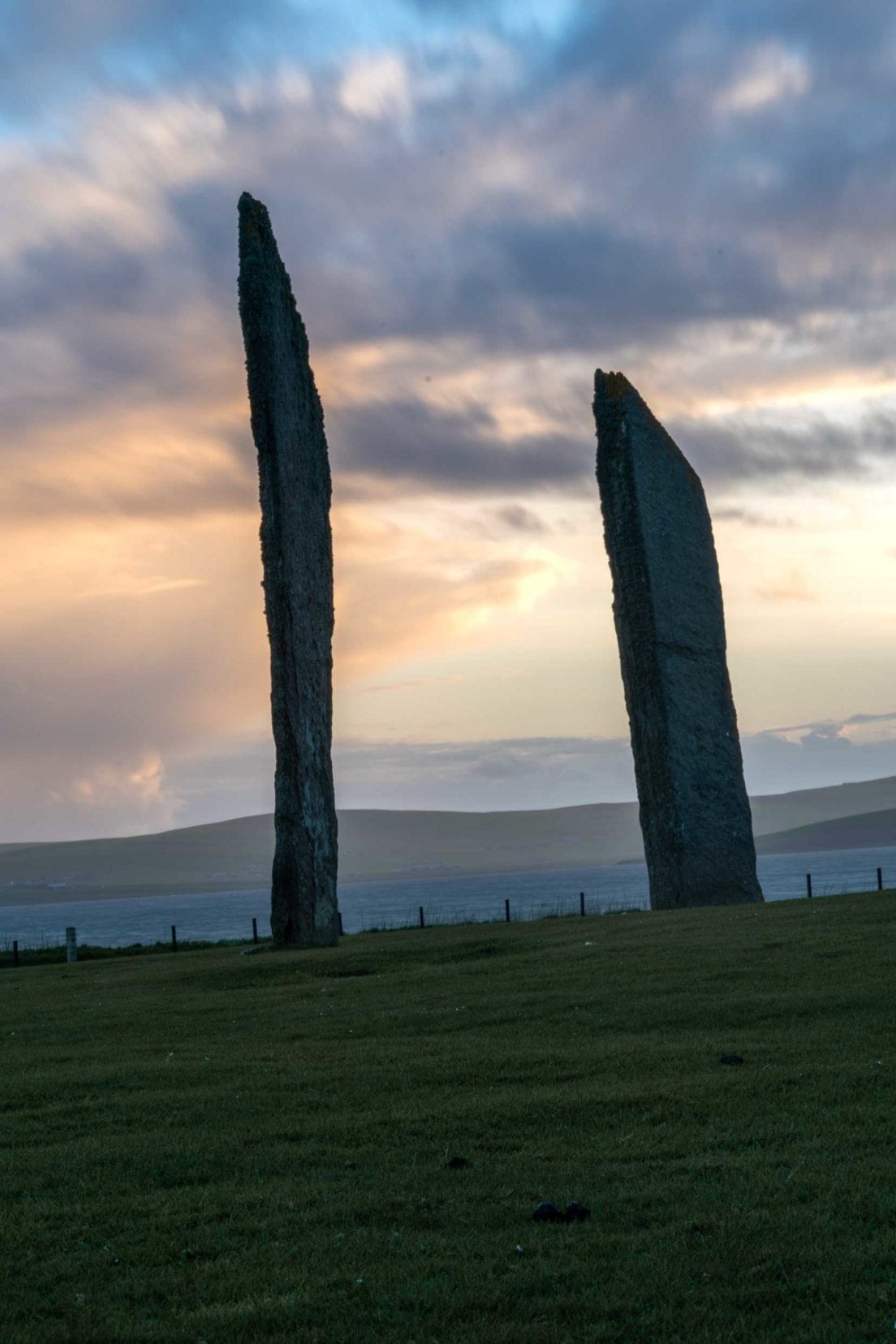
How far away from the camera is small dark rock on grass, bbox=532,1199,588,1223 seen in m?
6.54

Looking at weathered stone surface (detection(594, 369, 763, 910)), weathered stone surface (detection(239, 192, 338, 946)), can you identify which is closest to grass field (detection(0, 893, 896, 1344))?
weathered stone surface (detection(239, 192, 338, 946))

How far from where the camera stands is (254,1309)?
18.2 ft

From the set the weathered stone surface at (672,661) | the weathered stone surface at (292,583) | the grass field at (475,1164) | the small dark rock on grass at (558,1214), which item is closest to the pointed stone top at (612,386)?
the weathered stone surface at (672,661)

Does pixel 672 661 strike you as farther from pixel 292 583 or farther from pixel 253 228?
pixel 253 228

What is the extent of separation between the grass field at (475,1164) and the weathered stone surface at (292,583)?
9753mm

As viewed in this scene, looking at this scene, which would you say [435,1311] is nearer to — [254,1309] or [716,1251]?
[254,1309]

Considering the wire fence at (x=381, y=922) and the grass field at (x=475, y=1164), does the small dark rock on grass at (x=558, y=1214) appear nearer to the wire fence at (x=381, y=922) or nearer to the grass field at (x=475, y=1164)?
the grass field at (x=475, y=1164)

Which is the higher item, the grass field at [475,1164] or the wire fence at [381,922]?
the wire fence at [381,922]

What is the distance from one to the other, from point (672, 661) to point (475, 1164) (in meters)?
21.3

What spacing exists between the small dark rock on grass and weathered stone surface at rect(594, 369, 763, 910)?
2141 cm

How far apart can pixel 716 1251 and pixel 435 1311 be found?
1.37 metres

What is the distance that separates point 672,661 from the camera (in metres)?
28.4

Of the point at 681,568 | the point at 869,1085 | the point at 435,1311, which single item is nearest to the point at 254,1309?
the point at 435,1311

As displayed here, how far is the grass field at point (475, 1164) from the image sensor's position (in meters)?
5.53
